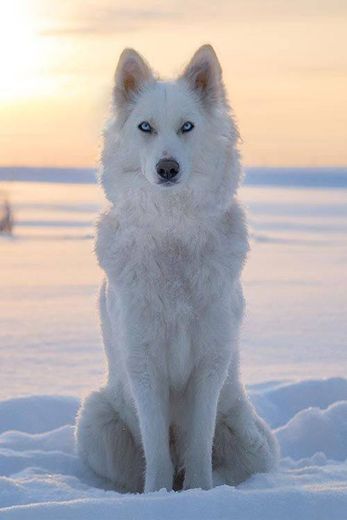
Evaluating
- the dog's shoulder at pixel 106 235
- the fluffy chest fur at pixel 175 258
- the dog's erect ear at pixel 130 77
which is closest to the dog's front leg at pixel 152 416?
the fluffy chest fur at pixel 175 258

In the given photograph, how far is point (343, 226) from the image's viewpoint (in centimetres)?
1802

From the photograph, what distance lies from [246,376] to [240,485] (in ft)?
8.03

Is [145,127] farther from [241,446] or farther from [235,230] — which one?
[241,446]

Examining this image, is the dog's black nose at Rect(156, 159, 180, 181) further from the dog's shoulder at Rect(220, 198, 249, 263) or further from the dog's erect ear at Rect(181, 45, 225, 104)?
the dog's erect ear at Rect(181, 45, 225, 104)

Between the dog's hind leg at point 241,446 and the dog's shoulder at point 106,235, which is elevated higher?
the dog's shoulder at point 106,235

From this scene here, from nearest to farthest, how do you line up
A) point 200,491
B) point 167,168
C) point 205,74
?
1. point 200,491
2. point 167,168
3. point 205,74

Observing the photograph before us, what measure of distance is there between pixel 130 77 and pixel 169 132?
430 mm

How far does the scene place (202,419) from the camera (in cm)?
448

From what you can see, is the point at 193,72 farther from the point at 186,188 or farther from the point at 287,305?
the point at 287,305

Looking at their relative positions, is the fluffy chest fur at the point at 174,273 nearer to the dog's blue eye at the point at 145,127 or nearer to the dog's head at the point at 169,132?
the dog's head at the point at 169,132

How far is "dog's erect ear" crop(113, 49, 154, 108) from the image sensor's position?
463cm

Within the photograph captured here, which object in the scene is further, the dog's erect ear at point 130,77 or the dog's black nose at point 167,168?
the dog's erect ear at point 130,77

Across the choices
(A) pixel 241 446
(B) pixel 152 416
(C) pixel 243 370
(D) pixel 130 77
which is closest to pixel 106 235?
(D) pixel 130 77

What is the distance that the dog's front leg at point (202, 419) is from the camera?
4.45m
